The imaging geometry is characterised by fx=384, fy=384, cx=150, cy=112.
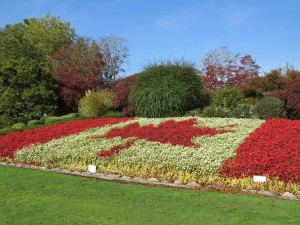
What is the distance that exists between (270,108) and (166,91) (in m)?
4.00

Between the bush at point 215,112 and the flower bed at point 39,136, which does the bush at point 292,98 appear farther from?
the flower bed at point 39,136

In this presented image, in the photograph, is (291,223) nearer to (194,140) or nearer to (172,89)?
(194,140)

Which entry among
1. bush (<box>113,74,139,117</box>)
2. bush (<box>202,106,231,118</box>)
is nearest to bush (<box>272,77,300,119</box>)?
bush (<box>202,106,231,118</box>)

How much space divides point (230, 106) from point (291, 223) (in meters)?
11.8

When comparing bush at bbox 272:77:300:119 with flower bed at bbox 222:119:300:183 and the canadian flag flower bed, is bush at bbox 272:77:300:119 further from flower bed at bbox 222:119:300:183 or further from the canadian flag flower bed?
flower bed at bbox 222:119:300:183

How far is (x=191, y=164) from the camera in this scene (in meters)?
8.20

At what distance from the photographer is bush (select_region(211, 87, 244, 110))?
1620 cm

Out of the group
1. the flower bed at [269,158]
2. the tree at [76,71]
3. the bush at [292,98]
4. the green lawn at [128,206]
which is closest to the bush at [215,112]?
the bush at [292,98]

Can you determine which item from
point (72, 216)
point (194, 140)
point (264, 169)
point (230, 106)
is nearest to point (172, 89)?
point (230, 106)

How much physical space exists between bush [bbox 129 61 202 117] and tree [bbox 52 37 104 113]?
807 cm

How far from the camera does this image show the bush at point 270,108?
13812 mm

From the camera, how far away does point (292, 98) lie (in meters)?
14.4

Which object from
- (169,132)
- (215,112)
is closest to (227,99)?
(215,112)

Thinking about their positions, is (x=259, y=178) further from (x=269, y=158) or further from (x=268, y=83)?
(x=268, y=83)
